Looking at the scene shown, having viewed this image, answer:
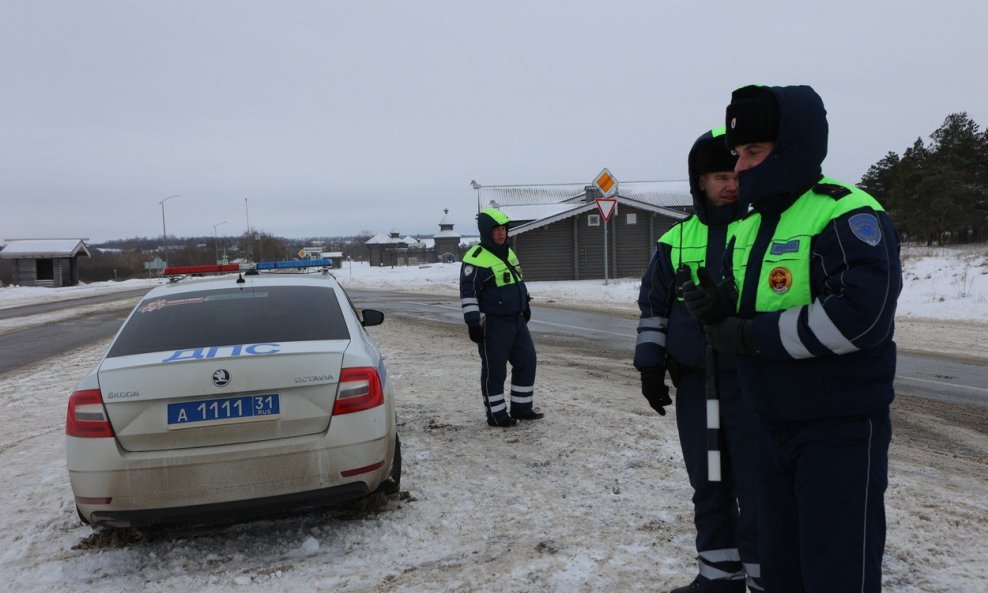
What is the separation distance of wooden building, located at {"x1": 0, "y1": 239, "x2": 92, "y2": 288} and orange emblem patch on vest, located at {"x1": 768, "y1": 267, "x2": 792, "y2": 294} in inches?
2454

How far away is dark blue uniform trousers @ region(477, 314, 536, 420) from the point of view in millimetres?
5910

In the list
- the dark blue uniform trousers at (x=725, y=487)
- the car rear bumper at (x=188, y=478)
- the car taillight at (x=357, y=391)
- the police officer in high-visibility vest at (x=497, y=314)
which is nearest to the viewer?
the dark blue uniform trousers at (x=725, y=487)

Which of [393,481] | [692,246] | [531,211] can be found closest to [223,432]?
[393,481]

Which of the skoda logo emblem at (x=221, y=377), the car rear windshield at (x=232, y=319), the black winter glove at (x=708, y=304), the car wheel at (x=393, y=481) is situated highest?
the black winter glove at (x=708, y=304)

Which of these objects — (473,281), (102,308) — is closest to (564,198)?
(102,308)

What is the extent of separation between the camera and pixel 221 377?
3.52 meters

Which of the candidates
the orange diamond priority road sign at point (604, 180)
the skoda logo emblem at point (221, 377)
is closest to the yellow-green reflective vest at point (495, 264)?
the skoda logo emblem at point (221, 377)

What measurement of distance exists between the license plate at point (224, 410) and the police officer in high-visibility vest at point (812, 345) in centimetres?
236

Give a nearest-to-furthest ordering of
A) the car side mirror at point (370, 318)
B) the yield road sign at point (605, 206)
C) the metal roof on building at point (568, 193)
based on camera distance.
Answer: the car side mirror at point (370, 318), the yield road sign at point (605, 206), the metal roof on building at point (568, 193)

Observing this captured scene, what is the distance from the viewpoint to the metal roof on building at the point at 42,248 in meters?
52.8

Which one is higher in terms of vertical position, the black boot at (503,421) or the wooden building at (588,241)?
the wooden building at (588,241)

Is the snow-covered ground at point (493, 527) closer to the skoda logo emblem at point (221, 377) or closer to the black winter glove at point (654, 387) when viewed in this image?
the black winter glove at point (654, 387)

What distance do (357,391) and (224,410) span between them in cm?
69

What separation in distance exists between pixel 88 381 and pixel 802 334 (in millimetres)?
3478
